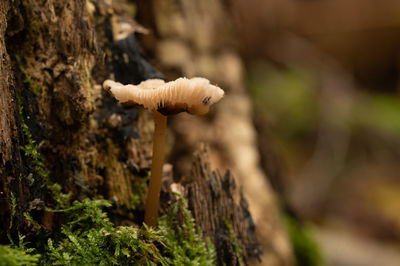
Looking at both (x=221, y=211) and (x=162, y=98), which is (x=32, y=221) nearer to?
(x=162, y=98)

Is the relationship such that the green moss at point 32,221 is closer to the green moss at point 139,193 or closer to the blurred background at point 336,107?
the green moss at point 139,193

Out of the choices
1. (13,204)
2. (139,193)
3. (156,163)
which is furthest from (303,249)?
(13,204)

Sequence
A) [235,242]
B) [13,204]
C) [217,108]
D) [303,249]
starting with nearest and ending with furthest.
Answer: [13,204] → [235,242] → [217,108] → [303,249]

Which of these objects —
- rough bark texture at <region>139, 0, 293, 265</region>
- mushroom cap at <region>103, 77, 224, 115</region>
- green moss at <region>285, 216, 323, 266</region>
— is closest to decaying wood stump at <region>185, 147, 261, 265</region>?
mushroom cap at <region>103, 77, 224, 115</region>

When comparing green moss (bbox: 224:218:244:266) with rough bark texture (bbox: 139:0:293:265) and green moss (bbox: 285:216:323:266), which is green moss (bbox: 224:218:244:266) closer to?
rough bark texture (bbox: 139:0:293:265)

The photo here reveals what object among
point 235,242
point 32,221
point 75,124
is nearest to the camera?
point 32,221

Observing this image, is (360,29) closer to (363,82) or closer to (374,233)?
(363,82)
